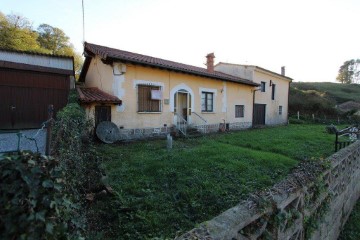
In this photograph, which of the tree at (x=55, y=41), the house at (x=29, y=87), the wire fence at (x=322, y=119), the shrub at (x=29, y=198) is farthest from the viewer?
the tree at (x=55, y=41)

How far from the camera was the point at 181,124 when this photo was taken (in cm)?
1303

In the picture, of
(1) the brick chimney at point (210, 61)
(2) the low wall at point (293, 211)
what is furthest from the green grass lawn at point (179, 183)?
(1) the brick chimney at point (210, 61)

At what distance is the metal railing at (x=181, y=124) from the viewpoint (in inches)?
485

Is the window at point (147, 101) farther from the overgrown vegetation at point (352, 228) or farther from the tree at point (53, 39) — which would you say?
the tree at point (53, 39)

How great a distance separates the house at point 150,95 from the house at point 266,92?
11.2 feet

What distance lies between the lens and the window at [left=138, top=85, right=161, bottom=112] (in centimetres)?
1112

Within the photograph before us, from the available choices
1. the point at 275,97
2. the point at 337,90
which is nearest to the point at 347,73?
the point at 337,90

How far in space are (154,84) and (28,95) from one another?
19.4 feet

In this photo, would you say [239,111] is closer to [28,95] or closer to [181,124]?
[181,124]

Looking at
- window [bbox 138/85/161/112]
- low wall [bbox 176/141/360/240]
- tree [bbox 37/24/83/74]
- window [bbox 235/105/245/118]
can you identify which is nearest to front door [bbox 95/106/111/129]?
window [bbox 138/85/161/112]

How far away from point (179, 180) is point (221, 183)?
940mm

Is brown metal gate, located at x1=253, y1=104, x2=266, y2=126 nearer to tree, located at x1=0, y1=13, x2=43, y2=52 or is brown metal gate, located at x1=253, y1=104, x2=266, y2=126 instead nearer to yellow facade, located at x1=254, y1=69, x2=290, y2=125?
yellow facade, located at x1=254, y1=69, x2=290, y2=125

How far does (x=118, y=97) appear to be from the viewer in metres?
10.3

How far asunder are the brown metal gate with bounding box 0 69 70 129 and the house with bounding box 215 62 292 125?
44.9 ft
